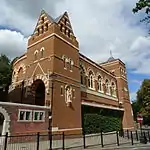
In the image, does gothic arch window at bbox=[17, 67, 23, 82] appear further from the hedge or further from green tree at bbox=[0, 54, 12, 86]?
the hedge

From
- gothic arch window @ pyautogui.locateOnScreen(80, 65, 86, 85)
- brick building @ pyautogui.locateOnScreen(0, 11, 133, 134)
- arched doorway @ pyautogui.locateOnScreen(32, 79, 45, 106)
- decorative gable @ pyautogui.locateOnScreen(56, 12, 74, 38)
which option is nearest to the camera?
brick building @ pyautogui.locateOnScreen(0, 11, 133, 134)

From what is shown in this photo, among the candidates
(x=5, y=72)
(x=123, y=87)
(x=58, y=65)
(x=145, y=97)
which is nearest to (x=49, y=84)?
(x=58, y=65)

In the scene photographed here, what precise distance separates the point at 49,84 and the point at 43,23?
9.71 m

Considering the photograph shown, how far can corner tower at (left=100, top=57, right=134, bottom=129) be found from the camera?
3975 centimetres

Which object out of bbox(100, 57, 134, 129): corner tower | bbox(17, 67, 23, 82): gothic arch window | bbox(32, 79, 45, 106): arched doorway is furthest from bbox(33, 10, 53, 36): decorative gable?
bbox(100, 57, 134, 129): corner tower

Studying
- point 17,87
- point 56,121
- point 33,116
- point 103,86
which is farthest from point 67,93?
point 103,86

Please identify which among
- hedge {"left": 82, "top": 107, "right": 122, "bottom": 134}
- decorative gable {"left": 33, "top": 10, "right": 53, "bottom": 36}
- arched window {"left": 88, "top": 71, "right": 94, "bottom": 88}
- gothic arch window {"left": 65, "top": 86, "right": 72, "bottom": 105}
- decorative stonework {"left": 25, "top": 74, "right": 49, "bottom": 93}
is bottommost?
hedge {"left": 82, "top": 107, "right": 122, "bottom": 134}

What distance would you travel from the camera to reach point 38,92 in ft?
83.1

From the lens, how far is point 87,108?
27.5 metres

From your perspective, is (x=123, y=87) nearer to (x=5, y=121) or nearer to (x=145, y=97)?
(x=145, y=97)

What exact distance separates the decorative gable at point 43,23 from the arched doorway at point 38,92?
275 inches

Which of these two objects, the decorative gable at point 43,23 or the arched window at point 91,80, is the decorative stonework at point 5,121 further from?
the arched window at point 91,80

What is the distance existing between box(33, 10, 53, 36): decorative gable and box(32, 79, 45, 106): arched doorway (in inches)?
275

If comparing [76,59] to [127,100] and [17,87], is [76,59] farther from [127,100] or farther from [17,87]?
[127,100]
